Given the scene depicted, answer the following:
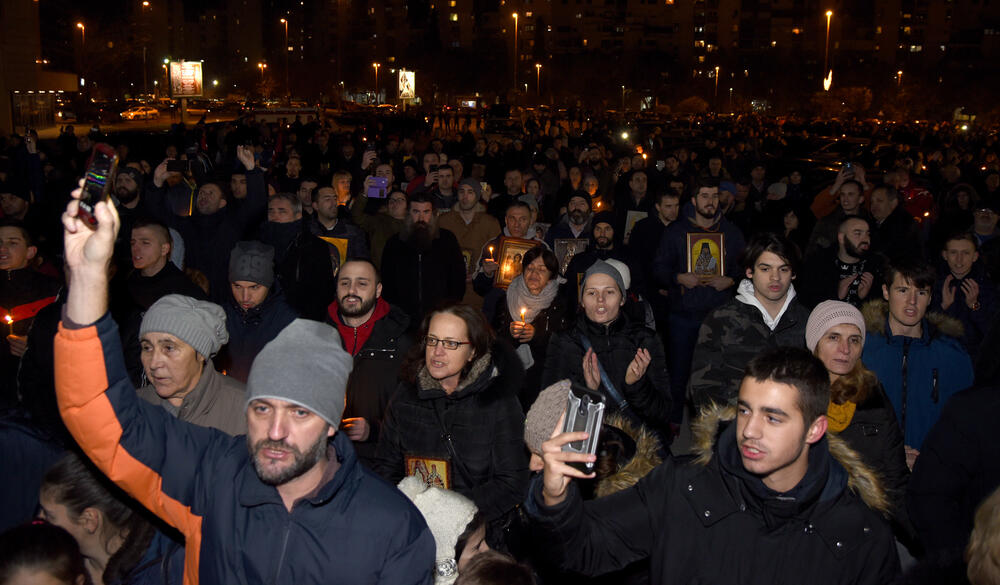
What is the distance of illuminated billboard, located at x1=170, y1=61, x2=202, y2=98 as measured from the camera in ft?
93.8

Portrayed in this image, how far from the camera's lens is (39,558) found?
2.74 metres

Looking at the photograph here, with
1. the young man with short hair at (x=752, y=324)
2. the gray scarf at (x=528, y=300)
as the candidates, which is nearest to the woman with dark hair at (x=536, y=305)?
the gray scarf at (x=528, y=300)

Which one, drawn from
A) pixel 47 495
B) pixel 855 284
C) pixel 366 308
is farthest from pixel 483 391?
pixel 855 284

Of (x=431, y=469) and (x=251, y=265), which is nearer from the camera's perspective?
(x=431, y=469)

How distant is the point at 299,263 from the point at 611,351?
3.31 metres

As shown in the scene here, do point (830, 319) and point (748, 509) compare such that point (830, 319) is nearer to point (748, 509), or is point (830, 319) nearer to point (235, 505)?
point (748, 509)

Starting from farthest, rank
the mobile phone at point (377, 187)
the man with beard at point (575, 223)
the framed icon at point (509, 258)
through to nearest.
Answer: the mobile phone at point (377, 187)
the man with beard at point (575, 223)
the framed icon at point (509, 258)

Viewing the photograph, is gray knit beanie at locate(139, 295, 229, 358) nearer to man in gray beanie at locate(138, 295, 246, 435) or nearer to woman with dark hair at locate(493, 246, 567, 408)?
man in gray beanie at locate(138, 295, 246, 435)

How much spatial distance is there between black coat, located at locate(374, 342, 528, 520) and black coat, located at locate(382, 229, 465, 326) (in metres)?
3.27

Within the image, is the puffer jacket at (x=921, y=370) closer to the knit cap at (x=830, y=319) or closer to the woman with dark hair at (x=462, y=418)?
the knit cap at (x=830, y=319)

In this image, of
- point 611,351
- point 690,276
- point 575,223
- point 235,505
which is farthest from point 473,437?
point 575,223

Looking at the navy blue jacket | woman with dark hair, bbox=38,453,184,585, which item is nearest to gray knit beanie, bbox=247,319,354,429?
the navy blue jacket

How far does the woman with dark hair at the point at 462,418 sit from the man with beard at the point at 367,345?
542mm

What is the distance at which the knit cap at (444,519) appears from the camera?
125 inches
